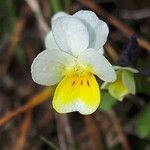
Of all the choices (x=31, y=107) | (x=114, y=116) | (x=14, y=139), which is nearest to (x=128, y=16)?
(x=114, y=116)

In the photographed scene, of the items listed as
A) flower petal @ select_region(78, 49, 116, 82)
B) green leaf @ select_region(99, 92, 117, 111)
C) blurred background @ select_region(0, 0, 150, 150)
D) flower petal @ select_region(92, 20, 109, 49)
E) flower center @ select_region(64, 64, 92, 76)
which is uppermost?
flower petal @ select_region(92, 20, 109, 49)

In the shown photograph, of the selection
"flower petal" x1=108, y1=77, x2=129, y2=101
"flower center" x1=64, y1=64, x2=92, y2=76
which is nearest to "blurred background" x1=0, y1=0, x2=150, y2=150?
"flower petal" x1=108, y1=77, x2=129, y2=101

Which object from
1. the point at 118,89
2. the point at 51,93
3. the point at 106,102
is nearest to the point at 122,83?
the point at 118,89

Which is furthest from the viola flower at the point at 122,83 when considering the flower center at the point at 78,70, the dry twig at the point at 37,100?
the dry twig at the point at 37,100

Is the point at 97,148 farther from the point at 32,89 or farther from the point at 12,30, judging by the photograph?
the point at 12,30

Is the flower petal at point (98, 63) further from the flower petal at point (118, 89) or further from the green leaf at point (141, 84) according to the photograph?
the green leaf at point (141, 84)

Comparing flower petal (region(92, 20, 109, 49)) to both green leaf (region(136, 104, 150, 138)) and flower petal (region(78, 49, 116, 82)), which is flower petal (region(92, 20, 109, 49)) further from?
green leaf (region(136, 104, 150, 138))
